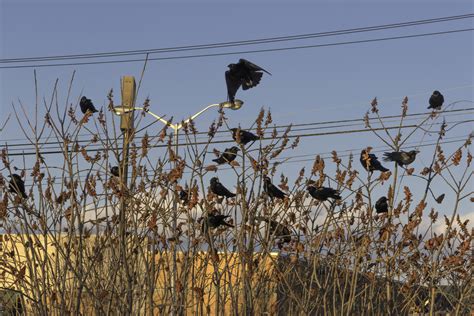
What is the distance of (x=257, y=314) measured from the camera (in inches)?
199

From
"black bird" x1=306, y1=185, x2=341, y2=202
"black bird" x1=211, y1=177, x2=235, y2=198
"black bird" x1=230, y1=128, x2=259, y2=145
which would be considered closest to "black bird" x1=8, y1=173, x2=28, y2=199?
"black bird" x1=211, y1=177, x2=235, y2=198

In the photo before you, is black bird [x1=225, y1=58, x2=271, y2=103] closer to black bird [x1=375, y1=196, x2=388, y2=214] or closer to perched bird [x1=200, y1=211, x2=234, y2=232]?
perched bird [x1=200, y1=211, x2=234, y2=232]

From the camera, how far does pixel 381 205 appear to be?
5223 millimetres

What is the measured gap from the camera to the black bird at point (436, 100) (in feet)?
19.1

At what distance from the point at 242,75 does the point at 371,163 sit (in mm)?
977

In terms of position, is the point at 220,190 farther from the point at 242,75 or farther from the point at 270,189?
the point at 242,75

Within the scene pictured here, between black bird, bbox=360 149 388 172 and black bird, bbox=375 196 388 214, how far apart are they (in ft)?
0.70

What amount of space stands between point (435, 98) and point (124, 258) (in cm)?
266

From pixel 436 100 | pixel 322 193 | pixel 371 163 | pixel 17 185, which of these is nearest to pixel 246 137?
pixel 322 193

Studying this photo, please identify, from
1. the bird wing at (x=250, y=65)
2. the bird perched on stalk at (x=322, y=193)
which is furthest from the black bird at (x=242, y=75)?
the bird perched on stalk at (x=322, y=193)

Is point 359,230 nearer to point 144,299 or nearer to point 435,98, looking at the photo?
point 435,98

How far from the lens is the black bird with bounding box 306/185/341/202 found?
4798mm

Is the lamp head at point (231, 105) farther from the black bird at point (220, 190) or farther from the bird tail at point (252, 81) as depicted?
the black bird at point (220, 190)

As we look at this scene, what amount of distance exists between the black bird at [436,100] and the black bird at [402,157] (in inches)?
30.3
